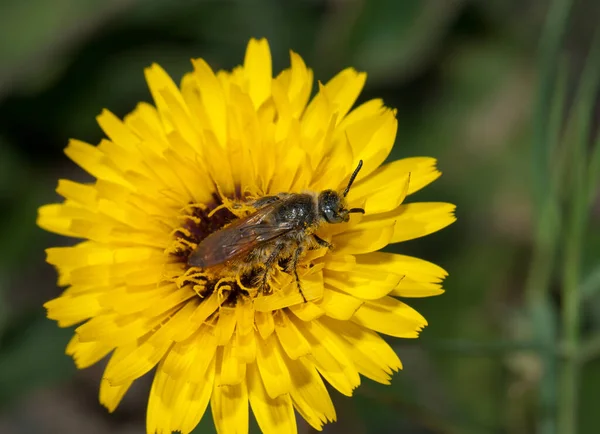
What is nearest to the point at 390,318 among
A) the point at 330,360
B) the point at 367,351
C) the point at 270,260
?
the point at 367,351

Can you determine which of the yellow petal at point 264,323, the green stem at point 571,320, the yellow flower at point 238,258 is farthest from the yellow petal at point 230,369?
the green stem at point 571,320

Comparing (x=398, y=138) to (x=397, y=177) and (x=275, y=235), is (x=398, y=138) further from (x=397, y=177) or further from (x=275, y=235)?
(x=275, y=235)

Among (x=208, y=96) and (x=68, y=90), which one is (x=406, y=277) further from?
(x=68, y=90)

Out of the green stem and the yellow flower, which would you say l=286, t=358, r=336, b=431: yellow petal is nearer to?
the yellow flower

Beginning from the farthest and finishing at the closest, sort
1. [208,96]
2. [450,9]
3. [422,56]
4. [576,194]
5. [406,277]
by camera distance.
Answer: [422,56] → [450,9] → [576,194] → [208,96] → [406,277]

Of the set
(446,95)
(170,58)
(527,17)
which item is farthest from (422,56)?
(170,58)

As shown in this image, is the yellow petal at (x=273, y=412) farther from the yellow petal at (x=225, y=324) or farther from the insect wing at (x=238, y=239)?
the insect wing at (x=238, y=239)

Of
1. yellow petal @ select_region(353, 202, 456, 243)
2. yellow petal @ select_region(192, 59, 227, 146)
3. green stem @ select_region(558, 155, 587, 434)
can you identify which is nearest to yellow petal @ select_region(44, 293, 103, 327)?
yellow petal @ select_region(192, 59, 227, 146)
